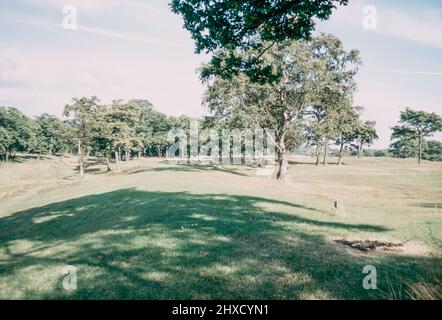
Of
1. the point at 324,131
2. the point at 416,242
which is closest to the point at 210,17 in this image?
the point at 416,242

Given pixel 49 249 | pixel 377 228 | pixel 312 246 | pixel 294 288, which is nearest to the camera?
pixel 294 288

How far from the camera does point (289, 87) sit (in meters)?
41.3

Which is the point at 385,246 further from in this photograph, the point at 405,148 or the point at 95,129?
the point at 405,148

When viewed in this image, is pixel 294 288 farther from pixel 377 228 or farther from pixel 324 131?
pixel 324 131

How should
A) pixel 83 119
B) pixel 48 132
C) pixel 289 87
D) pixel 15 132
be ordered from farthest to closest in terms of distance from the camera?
pixel 48 132 < pixel 15 132 < pixel 83 119 < pixel 289 87

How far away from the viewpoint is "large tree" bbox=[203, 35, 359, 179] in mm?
38281

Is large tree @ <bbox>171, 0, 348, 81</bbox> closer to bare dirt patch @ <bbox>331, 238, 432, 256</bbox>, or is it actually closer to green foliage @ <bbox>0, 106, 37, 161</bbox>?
bare dirt patch @ <bbox>331, 238, 432, 256</bbox>

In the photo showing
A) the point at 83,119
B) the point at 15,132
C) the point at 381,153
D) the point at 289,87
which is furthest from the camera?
the point at 381,153

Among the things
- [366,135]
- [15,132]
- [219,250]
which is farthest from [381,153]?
[219,250]

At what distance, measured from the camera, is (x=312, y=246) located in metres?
12.9

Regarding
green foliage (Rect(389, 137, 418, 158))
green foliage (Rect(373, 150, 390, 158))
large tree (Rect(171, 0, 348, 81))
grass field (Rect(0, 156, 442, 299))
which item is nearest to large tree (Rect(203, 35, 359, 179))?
grass field (Rect(0, 156, 442, 299))

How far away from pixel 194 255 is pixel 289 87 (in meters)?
33.7

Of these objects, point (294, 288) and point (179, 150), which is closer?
point (294, 288)
